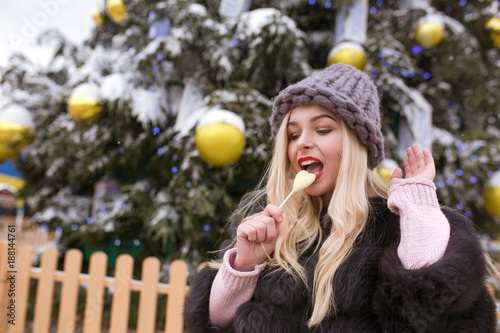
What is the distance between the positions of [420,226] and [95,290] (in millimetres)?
2800

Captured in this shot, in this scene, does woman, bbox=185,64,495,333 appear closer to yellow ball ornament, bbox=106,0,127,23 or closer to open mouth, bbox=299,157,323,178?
open mouth, bbox=299,157,323,178

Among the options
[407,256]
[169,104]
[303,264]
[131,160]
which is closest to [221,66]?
[169,104]

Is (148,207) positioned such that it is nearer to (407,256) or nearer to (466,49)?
(407,256)

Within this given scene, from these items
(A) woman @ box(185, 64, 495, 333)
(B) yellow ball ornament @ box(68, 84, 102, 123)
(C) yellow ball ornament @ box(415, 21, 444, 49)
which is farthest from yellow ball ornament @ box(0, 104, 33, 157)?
(C) yellow ball ornament @ box(415, 21, 444, 49)

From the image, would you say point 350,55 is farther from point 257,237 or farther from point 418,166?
point 257,237

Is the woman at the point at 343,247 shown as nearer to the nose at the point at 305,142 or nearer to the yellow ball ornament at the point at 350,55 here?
the nose at the point at 305,142

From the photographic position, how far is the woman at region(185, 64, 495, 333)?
3.34 ft

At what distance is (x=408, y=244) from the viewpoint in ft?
3.51

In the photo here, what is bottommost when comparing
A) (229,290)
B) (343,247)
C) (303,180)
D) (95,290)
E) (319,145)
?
(95,290)

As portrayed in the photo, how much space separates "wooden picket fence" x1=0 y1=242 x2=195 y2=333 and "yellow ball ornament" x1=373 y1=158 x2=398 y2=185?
188 centimetres

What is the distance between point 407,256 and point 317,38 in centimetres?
388

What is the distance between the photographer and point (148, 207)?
3715mm

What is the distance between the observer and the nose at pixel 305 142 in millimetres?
1350

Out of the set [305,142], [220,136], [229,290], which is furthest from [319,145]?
[220,136]
